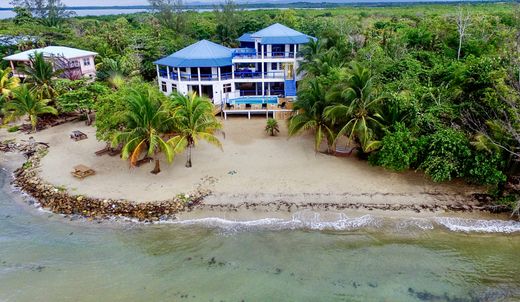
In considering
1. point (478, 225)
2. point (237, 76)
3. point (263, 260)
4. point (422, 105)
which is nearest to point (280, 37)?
point (237, 76)

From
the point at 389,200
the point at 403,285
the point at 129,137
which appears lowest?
the point at 403,285

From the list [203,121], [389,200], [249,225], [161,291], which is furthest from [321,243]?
[203,121]

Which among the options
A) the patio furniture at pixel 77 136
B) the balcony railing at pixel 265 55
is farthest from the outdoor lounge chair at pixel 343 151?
the patio furniture at pixel 77 136

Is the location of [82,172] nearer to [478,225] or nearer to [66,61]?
[66,61]

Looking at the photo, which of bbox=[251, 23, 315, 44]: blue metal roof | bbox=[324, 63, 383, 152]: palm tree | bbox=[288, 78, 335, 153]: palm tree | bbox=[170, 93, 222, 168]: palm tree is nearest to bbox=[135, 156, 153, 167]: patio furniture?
bbox=[170, 93, 222, 168]: palm tree

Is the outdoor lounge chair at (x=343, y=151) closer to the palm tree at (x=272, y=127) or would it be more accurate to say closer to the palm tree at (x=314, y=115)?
the palm tree at (x=314, y=115)

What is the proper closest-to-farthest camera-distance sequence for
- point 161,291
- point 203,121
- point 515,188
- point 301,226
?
1. point 161,291
2. point 301,226
3. point 515,188
4. point 203,121

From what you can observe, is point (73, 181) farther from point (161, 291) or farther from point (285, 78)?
point (285, 78)
